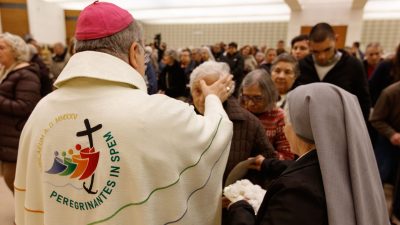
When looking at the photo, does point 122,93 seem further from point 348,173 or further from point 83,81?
point 348,173

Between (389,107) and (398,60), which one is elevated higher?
(398,60)

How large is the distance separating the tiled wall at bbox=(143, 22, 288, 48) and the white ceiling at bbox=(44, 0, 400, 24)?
35 cm

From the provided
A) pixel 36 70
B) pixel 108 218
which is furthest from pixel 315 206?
pixel 36 70

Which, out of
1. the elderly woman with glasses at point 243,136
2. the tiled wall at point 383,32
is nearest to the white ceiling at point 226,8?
the tiled wall at point 383,32

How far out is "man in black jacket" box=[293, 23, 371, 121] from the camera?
2.52 m

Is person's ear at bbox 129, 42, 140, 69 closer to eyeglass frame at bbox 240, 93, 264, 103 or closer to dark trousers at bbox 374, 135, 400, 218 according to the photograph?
eyeglass frame at bbox 240, 93, 264, 103

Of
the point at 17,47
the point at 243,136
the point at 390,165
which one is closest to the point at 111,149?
the point at 243,136

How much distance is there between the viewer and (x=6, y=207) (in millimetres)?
2982

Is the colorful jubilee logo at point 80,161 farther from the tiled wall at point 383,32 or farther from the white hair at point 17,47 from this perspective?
the tiled wall at point 383,32

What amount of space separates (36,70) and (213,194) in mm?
2058

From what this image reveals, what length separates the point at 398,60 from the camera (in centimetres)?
279

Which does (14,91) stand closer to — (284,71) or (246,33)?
(284,71)

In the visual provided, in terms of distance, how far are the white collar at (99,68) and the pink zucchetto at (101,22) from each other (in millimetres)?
Result: 67

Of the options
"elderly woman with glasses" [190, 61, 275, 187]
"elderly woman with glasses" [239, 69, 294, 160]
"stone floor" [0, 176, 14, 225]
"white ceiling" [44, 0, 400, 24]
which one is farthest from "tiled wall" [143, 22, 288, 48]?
"elderly woman with glasses" [190, 61, 275, 187]
